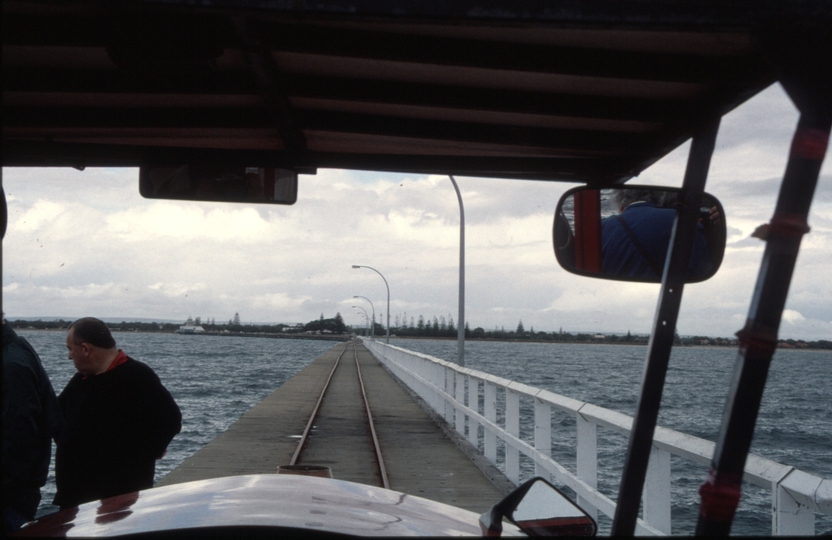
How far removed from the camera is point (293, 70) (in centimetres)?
294

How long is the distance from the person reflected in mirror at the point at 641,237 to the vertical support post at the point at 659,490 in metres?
2.18

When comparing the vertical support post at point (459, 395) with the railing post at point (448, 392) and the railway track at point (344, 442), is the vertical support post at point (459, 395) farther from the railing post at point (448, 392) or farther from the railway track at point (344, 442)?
the railway track at point (344, 442)

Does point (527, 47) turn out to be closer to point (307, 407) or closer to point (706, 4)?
point (706, 4)

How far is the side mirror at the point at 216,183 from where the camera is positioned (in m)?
3.73

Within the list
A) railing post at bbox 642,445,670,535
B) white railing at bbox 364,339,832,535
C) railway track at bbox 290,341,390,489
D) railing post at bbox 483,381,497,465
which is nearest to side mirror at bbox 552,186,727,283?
white railing at bbox 364,339,832,535

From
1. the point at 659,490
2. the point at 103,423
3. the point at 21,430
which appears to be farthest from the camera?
the point at 103,423

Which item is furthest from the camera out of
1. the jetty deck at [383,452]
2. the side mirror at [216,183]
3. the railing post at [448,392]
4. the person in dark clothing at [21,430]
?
the railing post at [448,392]

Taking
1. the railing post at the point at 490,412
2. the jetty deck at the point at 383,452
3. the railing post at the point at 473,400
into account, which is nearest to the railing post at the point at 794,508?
the jetty deck at the point at 383,452

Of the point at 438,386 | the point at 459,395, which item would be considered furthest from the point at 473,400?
the point at 438,386

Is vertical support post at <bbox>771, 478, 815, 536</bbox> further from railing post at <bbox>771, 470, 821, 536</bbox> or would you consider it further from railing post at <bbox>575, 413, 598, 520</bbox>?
railing post at <bbox>575, 413, 598, 520</bbox>

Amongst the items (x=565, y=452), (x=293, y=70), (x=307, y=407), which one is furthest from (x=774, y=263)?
(x=565, y=452)

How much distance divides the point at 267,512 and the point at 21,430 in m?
2.15

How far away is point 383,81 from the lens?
3.03 m

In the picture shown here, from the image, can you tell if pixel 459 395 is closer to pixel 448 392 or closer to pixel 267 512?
pixel 448 392
